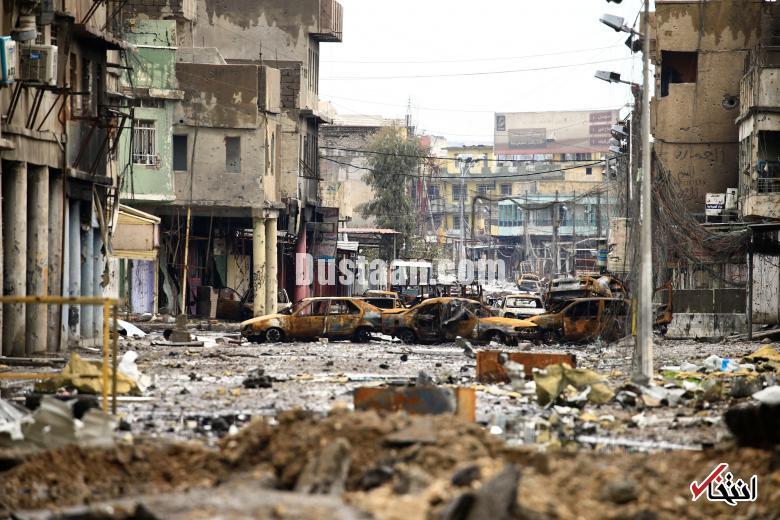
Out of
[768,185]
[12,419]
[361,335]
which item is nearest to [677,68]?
[768,185]

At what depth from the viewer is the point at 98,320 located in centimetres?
3550

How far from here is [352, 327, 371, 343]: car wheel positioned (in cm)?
3741

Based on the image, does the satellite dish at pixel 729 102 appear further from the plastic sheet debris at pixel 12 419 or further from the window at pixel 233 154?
the plastic sheet debris at pixel 12 419

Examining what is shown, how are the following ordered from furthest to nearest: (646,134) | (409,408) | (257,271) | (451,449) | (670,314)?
(257,271) < (670,314) < (646,134) < (409,408) < (451,449)

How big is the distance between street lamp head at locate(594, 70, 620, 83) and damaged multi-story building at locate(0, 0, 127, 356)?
35.9 feet

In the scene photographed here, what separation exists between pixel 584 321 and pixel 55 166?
1453cm

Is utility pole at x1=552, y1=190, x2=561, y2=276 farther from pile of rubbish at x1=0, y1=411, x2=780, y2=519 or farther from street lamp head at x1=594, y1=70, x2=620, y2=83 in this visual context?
pile of rubbish at x1=0, y1=411, x2=780, y2=519

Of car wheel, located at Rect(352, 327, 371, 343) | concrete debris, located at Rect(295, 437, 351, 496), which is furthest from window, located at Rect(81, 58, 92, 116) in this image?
concrete debris, located at Rect(295, 437, 351, 496)

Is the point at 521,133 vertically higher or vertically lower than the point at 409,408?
higher

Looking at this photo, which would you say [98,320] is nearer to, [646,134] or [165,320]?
[165,320]

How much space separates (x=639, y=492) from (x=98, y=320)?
26081mm

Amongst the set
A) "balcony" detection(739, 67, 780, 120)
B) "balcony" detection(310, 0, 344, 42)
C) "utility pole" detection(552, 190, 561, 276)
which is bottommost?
"utility pole" detection(552, 190, 561, 276)

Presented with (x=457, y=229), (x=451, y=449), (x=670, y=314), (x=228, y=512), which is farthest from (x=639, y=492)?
(x=457, y=229)

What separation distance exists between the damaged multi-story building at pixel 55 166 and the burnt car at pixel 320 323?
14.2 ft
